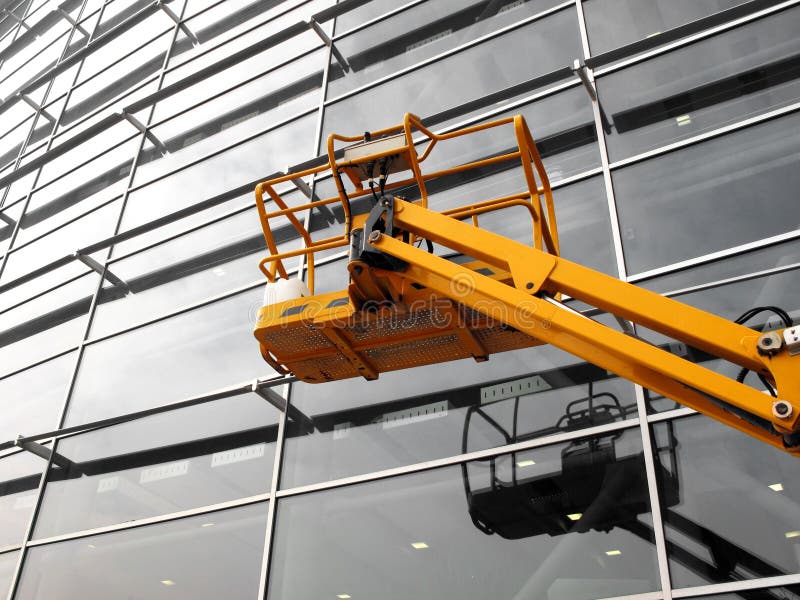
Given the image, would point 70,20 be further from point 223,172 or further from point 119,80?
point 223,172

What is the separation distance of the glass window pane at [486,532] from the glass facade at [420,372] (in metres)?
0.02

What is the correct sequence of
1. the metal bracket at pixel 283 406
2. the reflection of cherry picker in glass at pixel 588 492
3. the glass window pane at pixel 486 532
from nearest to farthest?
the reflection of cherry picker in glass at pixel 588 492, the glass window pane at pixel 486 532, the metal bracket at pixel 283 406

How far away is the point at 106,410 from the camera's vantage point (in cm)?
1070

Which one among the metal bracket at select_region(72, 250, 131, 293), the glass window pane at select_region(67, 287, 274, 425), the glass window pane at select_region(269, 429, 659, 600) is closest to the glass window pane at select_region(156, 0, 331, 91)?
the metal bracket at select_region(72, 250, 131, 293)

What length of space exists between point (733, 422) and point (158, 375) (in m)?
8.28

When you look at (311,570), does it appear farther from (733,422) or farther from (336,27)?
(336,27)

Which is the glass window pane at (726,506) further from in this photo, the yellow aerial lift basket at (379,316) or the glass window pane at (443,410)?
the yellow aerial lift basket at (379,316)

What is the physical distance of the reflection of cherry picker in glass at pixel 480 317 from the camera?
4.05m

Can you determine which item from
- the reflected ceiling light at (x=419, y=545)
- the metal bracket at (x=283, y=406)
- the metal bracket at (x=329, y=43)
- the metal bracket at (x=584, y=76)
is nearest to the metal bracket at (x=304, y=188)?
the metal bracket at (x=329, y=43)

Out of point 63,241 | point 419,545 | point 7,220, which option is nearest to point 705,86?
point 419,545

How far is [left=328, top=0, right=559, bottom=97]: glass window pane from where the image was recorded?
10867mm

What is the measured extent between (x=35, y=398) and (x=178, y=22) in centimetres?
907

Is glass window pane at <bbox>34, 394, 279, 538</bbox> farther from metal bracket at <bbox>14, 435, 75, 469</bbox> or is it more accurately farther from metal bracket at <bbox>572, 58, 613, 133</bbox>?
metal bracket at <bbox>572, 58, 613, 133</bbox>

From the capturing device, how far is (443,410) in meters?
7.80
